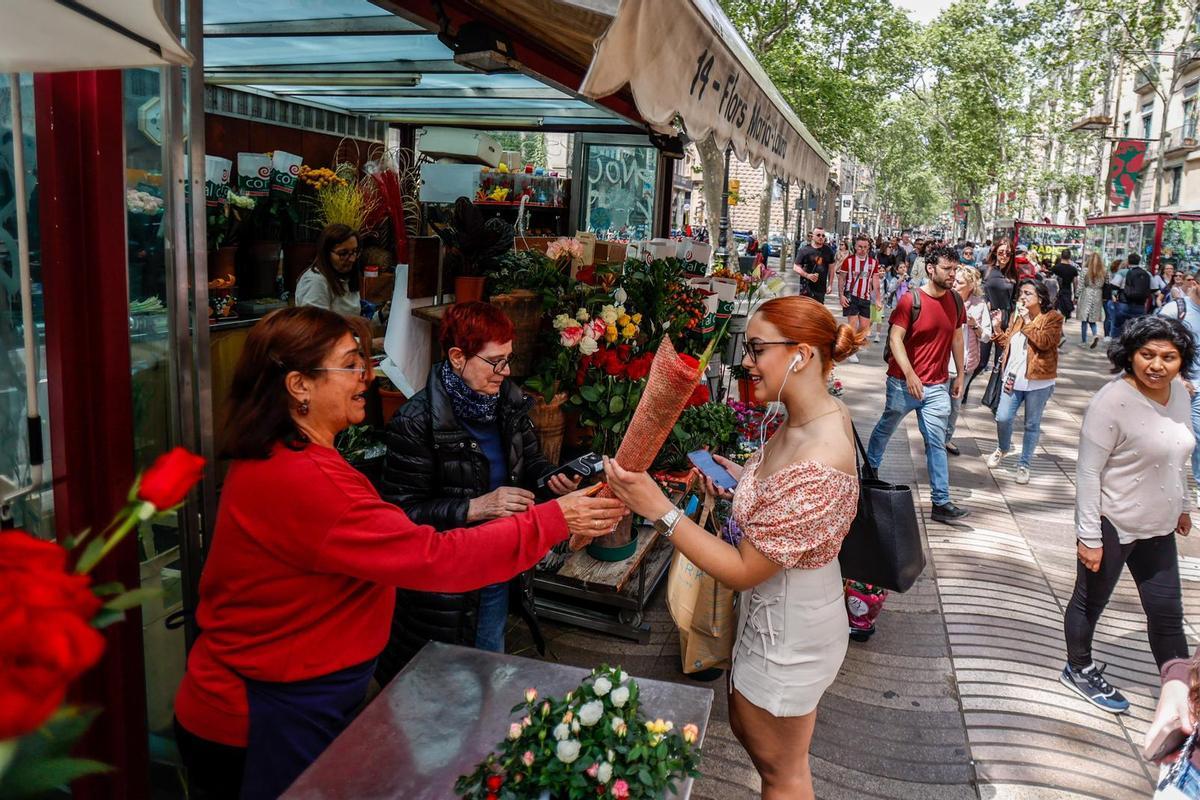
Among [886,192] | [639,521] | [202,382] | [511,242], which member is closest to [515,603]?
[639,521]

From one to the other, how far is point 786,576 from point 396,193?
3089mm

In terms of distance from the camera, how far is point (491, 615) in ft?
10.3

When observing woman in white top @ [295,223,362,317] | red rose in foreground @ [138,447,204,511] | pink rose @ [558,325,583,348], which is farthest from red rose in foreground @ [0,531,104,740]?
woman in white top @ [295,223,362,317]

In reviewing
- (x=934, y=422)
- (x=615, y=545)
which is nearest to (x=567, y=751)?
(x=615, y=545)

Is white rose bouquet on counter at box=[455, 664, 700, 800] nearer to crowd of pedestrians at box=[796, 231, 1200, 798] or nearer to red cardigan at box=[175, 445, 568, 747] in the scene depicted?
red cardigan at box=[175, 445, 568, 747]

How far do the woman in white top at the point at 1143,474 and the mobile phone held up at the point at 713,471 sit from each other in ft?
5.76

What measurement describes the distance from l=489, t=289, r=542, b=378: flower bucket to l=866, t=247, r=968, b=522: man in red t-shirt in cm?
306

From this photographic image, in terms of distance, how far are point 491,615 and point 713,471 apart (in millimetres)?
990

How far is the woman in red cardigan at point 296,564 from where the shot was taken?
5.94 ft

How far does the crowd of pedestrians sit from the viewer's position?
11.5 feet

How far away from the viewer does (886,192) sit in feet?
241

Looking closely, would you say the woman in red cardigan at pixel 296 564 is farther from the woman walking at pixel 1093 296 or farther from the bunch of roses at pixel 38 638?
the woman walking at pixel 1093 296

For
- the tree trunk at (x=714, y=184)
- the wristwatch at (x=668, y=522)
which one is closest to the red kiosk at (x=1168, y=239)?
the tree trunk at (x=714, y=184)

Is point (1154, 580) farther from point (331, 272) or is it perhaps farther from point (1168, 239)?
point (1168, 239)
